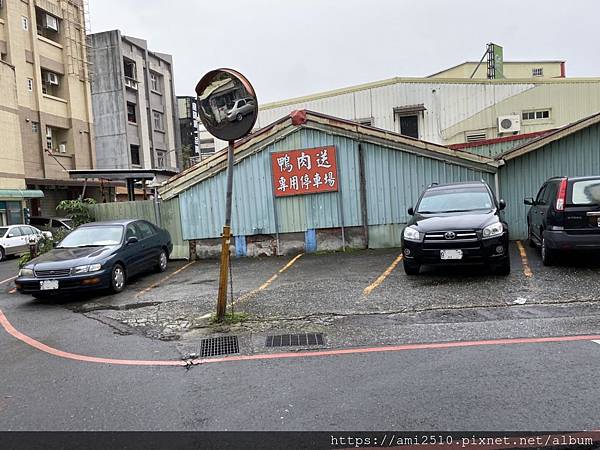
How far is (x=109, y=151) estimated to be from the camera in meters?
37.7

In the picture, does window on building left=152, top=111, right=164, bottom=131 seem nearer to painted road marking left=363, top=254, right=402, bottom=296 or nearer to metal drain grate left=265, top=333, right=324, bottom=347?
painted road marking left=363, top=254, right=402, bottom=296

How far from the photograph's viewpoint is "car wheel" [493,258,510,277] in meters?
8.26

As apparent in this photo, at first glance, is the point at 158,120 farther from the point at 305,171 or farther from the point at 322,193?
the point at 322,193

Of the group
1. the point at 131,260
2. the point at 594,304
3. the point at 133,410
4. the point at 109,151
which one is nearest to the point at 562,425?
the point at 133,410

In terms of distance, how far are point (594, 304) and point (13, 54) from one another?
30.9m

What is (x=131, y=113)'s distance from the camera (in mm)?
39000

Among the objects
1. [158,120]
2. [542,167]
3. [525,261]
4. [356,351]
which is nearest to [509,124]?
[542,167]

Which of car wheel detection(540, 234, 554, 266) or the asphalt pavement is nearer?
the asphalt pavement

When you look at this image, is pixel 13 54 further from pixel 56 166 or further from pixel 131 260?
pixel 131 260

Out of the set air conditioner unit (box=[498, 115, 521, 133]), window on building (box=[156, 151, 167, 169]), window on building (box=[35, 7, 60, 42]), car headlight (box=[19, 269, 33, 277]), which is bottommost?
car headlight (box=[19, 269, 33, 277])

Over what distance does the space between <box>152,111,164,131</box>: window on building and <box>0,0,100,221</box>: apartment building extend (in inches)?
346

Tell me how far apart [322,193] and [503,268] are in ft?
19.4

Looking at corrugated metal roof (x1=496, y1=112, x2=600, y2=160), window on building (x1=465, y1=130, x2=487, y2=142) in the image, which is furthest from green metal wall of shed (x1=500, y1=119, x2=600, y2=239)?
window on building (x1=465, y1=130, x2=487, y2=142)

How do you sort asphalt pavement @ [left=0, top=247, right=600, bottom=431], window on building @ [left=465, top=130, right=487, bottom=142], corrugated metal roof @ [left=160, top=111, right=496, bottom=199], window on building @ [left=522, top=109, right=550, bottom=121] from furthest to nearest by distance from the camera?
window on building @ [left=522, top=109, right=550, bottom=121]
window on building @ [left=465, top=130, right=487, bottom=142]
corrugated metal roof @ [left=160, top=111, right=496, bottom=199]
asphalt pavement @ [left=0, top=247, right=600, bottom=431]
